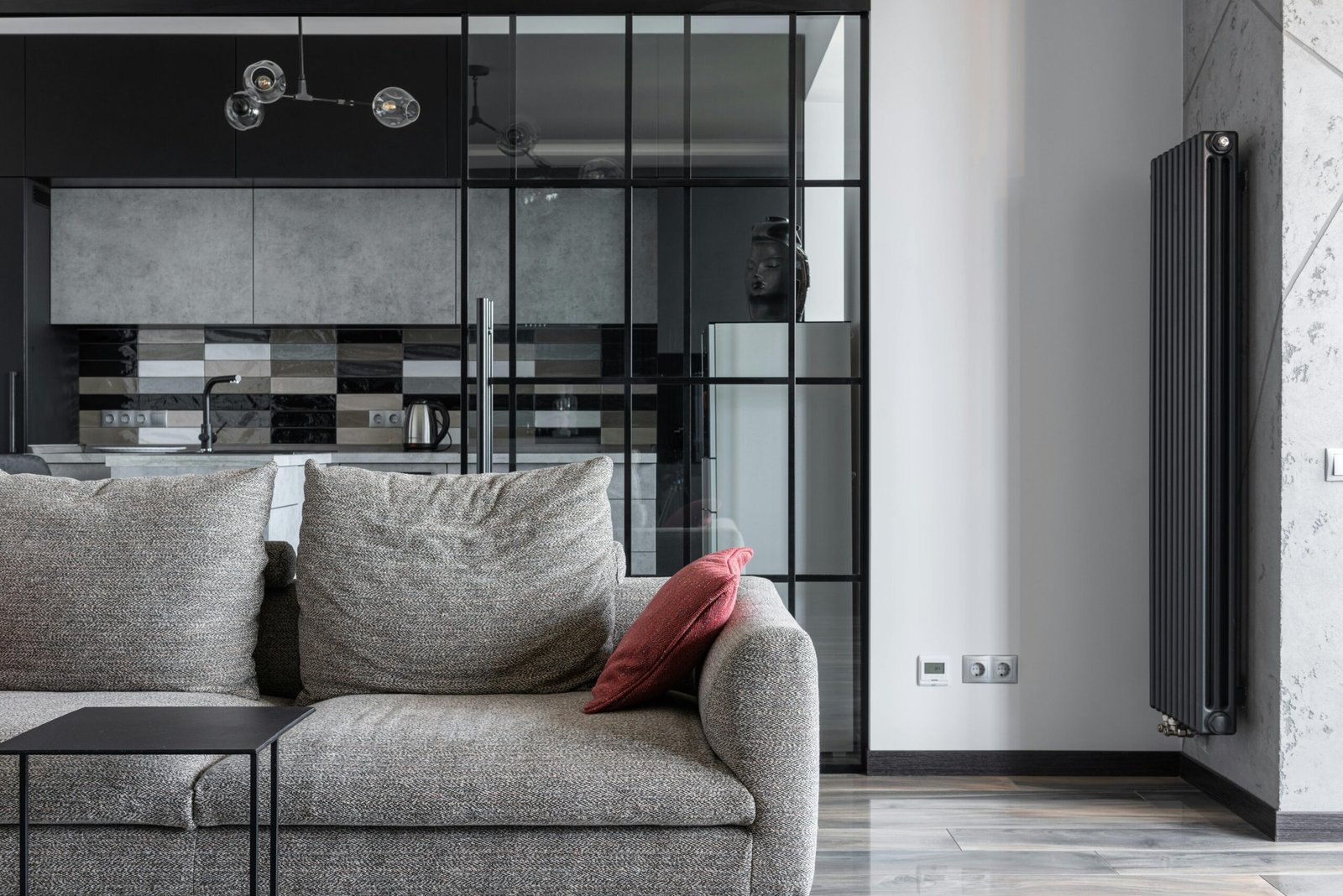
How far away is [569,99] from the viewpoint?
10.7 feet

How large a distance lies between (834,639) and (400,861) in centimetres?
173

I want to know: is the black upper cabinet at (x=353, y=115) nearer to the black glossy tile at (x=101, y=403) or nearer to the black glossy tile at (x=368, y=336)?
the black glossy tile at (x=368, y=336)

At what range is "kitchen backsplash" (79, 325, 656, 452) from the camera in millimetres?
5551

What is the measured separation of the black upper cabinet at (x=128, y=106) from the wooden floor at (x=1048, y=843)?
13.3 feet

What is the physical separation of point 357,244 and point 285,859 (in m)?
3.91

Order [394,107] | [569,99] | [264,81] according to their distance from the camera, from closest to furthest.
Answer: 1. [569,99]
2. [264,81]
3. [394,107]

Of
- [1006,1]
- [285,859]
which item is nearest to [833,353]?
[1006,1]

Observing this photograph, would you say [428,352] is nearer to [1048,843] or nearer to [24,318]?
[24,318]

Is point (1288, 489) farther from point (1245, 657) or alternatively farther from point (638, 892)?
point (638, 892)

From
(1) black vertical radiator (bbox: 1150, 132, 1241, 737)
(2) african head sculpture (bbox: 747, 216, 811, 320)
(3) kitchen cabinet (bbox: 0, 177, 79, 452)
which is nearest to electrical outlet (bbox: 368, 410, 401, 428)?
(3) kitchen cabinet (bbox: 0, 177, 79, 452)

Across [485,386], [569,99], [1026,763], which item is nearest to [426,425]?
[485,386]

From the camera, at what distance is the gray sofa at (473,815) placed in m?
1.90

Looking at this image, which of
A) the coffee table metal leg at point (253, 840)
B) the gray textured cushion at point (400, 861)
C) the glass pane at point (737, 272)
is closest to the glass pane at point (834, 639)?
the glass pane at point (737, 272)

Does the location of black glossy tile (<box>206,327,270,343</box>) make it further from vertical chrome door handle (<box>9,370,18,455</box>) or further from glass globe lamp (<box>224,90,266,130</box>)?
glass globe lamp (<box>224,90,266,130</box>)
